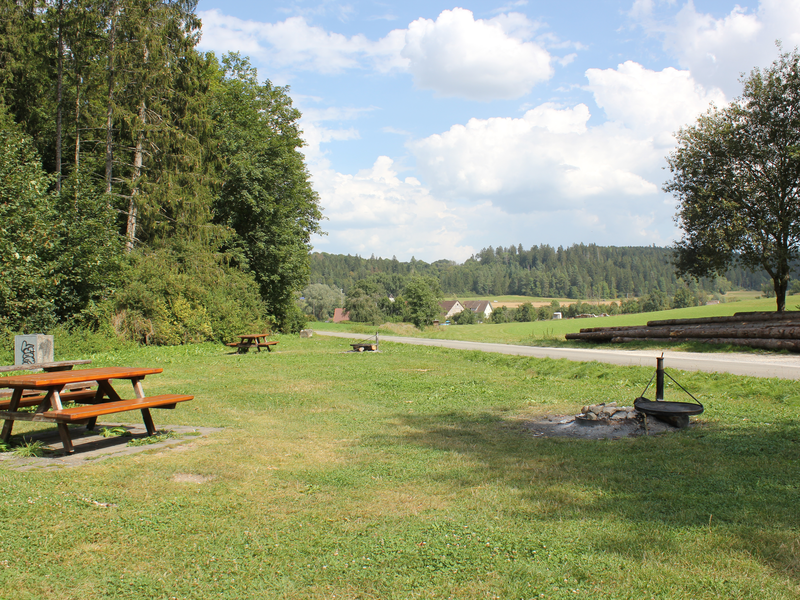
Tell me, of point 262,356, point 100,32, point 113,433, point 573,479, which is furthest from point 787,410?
point 100,32

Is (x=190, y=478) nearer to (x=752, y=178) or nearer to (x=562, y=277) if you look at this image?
(x=752, y=178)

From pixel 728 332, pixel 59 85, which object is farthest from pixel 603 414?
pixel 59 85

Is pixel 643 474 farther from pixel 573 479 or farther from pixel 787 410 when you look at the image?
pixel 787 410

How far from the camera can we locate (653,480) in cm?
480

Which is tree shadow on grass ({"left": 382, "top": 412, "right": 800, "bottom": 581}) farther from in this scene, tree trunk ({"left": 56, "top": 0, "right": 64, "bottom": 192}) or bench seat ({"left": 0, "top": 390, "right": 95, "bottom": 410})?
tree trunk ({"left": 56, "top": 0, "right": 64, "bottom": 192})

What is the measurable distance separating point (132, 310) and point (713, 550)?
2149 centimetres

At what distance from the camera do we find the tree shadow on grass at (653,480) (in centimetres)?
358

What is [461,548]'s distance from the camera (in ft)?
11.5

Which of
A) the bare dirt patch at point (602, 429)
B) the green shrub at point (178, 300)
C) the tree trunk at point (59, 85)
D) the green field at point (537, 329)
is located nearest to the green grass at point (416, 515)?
the bare dirt patch at point (602, 429)

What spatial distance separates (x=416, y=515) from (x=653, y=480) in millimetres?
2273

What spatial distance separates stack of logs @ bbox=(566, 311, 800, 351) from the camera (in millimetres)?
17188

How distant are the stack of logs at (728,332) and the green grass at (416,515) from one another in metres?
11.5

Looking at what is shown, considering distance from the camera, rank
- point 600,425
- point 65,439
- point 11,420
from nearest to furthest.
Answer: point 65,439
point 11,420
point 600,425

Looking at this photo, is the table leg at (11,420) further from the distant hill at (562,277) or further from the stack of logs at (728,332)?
the distant hill at (562,277)
